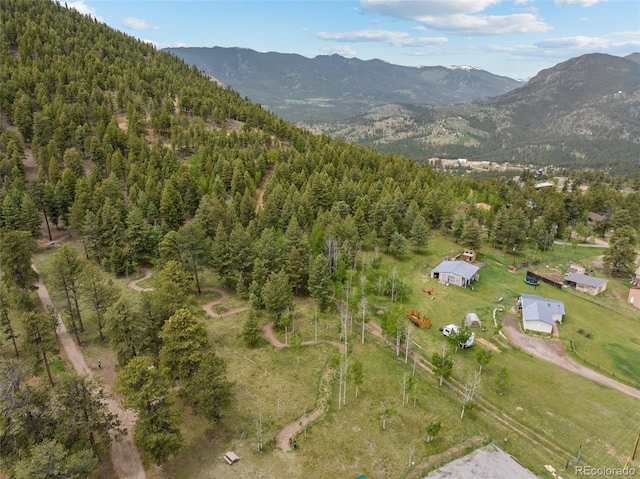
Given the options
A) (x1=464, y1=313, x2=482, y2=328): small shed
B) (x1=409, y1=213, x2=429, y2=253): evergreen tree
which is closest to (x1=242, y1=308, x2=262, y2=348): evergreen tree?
(x1=464, y1=313, x2=482, y2=328): small shed

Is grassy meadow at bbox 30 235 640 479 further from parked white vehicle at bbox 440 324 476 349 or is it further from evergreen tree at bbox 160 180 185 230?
evergreen tree at bbox 160 180 185 230

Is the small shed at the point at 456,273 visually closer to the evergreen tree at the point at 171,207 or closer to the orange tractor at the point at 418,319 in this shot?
the orange tractor at the point at 418,319

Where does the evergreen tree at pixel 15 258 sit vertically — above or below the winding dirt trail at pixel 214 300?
above

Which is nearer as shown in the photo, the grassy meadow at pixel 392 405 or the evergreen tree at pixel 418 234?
the grassy meadow at pixel 392 405

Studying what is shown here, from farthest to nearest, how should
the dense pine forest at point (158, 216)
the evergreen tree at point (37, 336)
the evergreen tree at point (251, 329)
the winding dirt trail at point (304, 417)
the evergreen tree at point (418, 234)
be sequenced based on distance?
the evergreen tree at point (418, 234) < the evergreen tree at point (251, 329) < the evergreen tree at point (37, 336) < the winding dirt trail at point (304, 417) < the dense pine forest at point (158, 216)

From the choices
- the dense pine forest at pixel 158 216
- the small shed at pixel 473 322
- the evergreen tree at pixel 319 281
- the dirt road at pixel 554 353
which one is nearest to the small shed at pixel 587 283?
the dense pine forest at pixel 158 216

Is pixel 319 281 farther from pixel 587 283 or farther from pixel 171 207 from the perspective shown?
pixel 587 283

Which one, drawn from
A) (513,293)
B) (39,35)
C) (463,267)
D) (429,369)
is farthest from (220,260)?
(39,35)
